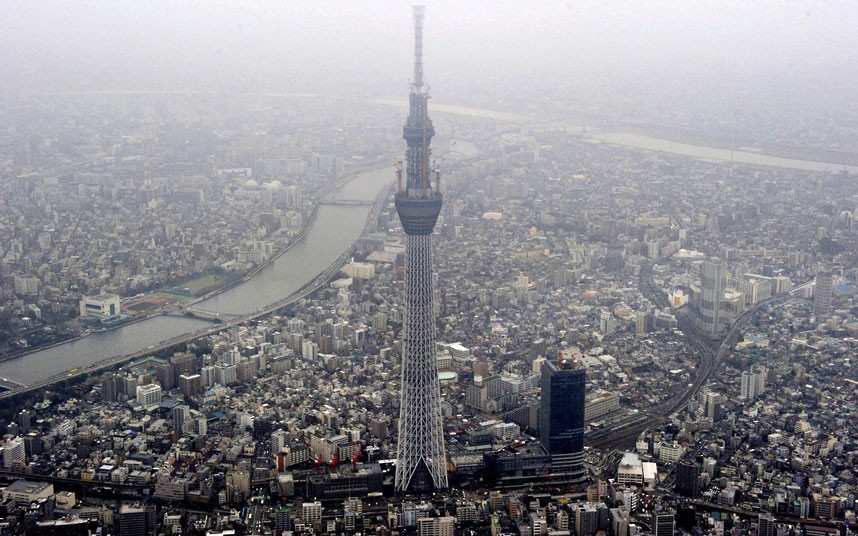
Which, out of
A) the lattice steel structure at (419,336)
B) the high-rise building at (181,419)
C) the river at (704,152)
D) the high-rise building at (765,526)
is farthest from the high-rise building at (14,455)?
the river at (704,152)

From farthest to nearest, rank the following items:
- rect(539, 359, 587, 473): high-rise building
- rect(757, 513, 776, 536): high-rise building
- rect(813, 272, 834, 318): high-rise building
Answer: rect(813, 272, 834, 318): high-rise building, rect(539, 359, 587, 473): high-rise building, rect(757, 513, 776, 536): high-rise building

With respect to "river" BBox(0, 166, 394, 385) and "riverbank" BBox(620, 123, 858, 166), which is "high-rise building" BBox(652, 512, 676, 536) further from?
"riverbank" BBox(620, 123, 858, 166)

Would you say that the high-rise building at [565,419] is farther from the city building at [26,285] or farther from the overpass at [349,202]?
the overpass at [349,202]

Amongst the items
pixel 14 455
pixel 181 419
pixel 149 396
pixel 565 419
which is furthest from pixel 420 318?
pixel 14 455

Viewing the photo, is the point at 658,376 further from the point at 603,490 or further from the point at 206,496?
the point at 206,496

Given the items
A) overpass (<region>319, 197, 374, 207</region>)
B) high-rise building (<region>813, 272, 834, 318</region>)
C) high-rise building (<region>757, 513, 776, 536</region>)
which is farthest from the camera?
overpass (<region>319, 197, 374, 207</region>)

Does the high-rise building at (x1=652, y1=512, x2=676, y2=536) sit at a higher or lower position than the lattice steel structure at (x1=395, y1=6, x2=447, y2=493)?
lower

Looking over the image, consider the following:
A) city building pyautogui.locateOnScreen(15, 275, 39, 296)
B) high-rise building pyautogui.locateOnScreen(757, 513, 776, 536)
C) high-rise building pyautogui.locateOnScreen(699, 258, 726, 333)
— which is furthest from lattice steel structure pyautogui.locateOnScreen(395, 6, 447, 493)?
city building pyautogui.locateOnScreen(15, 275, 39, 296)
